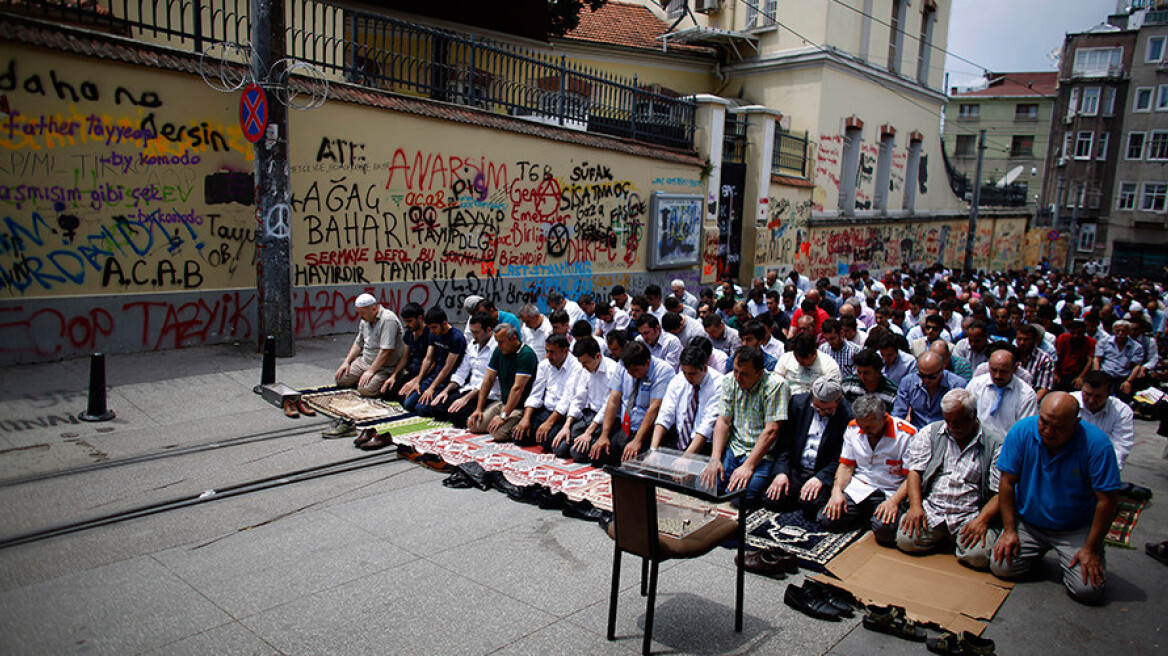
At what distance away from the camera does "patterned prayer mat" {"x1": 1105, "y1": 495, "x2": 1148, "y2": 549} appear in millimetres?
6004

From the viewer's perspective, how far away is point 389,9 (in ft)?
59.0

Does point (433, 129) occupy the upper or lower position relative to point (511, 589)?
upper

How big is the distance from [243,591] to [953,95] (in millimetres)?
69500

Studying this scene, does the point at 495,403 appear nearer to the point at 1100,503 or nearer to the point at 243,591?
the point at 243,591

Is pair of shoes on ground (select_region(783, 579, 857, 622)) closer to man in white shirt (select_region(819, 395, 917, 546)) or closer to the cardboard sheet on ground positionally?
the cardboard sheet on ground

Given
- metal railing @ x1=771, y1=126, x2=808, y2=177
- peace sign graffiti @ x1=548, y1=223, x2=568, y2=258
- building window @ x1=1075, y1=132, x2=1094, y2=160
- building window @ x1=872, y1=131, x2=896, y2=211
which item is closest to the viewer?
peace sign graffiti @ x1=548, y1=223, x2=568, y2=258

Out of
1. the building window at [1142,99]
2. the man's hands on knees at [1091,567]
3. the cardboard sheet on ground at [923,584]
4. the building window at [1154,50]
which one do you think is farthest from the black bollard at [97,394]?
the building window at [1154,50]

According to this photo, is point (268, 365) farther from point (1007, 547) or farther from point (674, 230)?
point (674, 230)

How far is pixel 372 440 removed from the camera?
303 inches

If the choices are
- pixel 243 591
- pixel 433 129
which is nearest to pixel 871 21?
pixel 433 129

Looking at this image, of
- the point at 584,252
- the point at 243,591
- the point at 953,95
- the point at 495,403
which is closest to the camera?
the point at 243,591

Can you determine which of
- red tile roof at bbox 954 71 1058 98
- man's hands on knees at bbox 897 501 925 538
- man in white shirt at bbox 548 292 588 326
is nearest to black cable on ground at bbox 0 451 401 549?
man in white shirt at bbox 548 292 588 326

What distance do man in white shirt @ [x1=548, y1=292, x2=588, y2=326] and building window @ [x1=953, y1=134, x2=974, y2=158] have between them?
2329 inches

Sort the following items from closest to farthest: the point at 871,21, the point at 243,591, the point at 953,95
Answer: the point at 243,591 → the point at 871,21 → the point at 953,95
